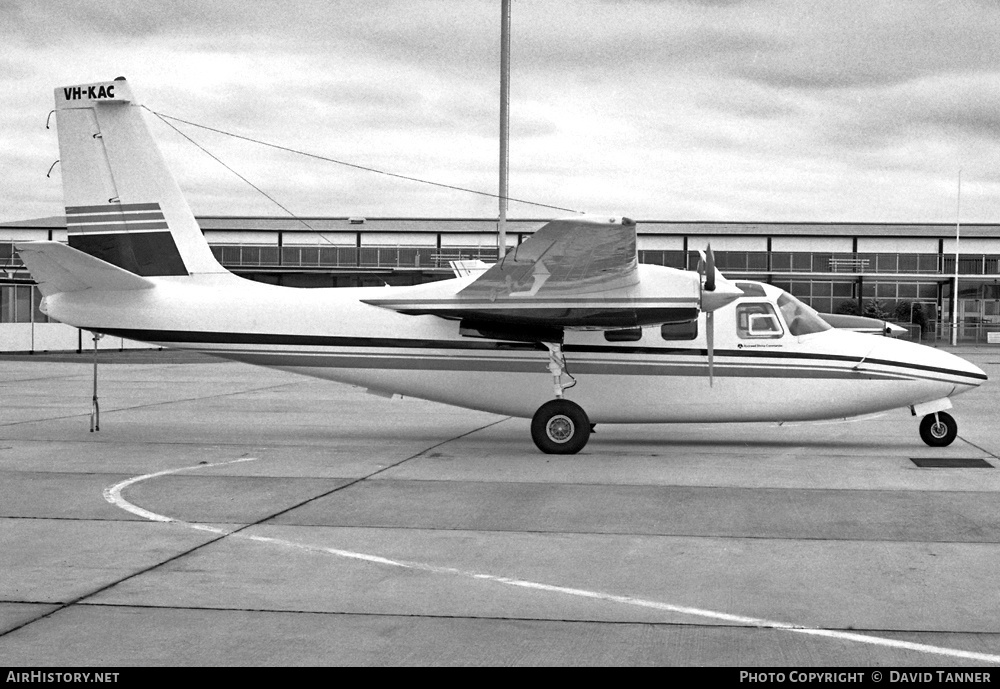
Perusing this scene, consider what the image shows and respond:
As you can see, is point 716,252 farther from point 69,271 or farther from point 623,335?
point 69,271

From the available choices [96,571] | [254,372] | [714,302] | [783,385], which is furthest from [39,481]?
[254,372]

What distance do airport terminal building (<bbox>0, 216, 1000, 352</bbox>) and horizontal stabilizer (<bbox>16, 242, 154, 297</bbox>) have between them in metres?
36.0

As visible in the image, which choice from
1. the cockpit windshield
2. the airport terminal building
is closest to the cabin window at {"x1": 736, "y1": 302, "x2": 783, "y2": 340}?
the cockpit windshield

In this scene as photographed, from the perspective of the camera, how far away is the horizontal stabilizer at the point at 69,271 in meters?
13.8

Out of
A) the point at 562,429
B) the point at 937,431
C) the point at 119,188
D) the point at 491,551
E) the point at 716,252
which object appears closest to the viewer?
the point at 491,551

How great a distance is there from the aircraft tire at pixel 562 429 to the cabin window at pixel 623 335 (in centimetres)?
123

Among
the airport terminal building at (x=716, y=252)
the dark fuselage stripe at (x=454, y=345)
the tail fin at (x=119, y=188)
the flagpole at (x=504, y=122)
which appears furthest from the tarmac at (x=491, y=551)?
the airport terminal building at (x=716, y=252)

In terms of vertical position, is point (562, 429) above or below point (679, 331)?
below

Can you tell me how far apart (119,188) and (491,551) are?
999cm

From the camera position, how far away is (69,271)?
14.4 meters

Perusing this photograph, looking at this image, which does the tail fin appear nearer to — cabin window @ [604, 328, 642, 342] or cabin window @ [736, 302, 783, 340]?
cabin window @ [604, 328, 642, 342]

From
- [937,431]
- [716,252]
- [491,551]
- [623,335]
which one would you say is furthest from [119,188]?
[716,252]

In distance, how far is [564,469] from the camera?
12.8 m

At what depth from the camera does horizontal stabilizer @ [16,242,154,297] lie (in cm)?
1381
